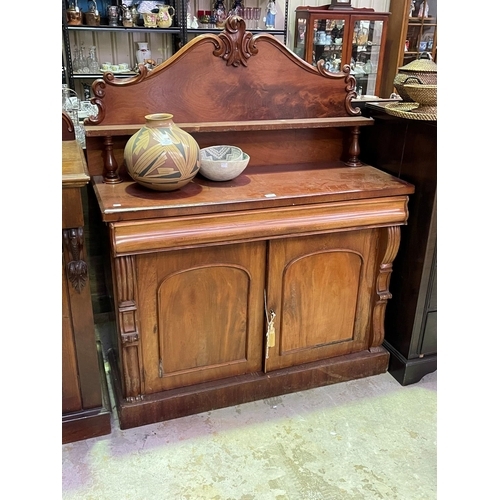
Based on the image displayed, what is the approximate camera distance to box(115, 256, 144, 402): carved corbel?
1446 millimetres

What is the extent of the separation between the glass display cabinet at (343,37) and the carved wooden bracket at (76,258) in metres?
3.55

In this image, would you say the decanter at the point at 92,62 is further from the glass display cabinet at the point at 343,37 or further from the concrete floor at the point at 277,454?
the concrete floor at the point at 277,454

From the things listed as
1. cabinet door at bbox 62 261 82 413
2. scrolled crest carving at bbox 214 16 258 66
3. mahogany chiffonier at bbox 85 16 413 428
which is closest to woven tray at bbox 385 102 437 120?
mahogany chiffonier at bbox 85 16 413 428

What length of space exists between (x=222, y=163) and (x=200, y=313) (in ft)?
1.64

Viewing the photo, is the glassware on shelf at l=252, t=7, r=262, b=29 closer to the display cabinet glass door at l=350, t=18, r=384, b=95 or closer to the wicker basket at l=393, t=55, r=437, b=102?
the display cabinet glass door at l=350, t=18, r=384, b=95

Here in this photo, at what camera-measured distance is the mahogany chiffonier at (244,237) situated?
4.89 ft

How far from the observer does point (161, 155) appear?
1407 mm

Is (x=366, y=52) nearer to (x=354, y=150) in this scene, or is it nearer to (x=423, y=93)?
(x=354, y=150)

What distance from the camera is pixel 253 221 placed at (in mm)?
1507

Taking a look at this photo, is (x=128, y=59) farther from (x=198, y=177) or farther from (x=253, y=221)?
(x=253, y=221)

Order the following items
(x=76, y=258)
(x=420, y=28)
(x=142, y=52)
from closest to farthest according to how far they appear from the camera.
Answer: (x=76, y=258), (x=142, y=52), (x=420, y=28)

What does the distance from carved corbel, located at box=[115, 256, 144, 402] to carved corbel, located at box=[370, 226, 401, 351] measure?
887 mm

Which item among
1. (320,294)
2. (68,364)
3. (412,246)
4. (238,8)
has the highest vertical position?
(238,8)

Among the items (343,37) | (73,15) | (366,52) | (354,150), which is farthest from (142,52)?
(354,150)
